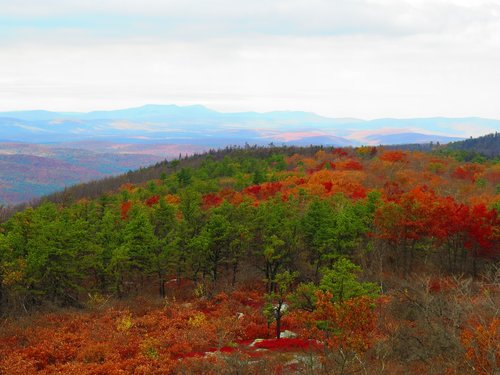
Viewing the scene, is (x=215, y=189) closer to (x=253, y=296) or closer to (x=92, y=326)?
(x=253, y=296)

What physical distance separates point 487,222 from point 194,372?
1211 inches

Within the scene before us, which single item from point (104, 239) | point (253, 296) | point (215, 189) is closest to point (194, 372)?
point (253, 296)

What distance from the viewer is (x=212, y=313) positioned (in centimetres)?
3359

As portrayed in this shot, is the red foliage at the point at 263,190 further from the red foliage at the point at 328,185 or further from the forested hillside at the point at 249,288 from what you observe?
the forested hillside at the point at 249,288

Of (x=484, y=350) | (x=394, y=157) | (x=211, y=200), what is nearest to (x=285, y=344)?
(x=484, y=350)

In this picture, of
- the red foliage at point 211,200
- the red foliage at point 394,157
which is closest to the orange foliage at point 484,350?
the red foliage at point 211,200

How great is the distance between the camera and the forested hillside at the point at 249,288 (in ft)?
66.4

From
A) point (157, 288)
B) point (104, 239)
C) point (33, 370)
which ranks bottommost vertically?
point (157, 288)

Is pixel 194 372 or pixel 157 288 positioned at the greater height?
pixel 194 372

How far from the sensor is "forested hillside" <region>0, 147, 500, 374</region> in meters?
20.2

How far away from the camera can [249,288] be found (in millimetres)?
41750

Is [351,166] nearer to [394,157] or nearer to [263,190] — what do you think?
[394,157]

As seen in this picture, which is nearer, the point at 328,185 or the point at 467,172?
the point at 328,185

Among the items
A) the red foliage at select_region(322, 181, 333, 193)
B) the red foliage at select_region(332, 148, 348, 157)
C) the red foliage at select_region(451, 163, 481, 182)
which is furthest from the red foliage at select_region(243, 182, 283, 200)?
the red foliage at select_region(332, 148, 348, 157)
